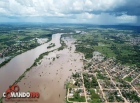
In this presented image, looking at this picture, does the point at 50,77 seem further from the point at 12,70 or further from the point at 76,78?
the point at 12,70

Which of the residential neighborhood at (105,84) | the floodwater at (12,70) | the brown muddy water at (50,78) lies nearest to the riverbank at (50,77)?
the brown muddy water at (50,78)

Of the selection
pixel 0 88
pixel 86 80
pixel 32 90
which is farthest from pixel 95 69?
pixel 0 88

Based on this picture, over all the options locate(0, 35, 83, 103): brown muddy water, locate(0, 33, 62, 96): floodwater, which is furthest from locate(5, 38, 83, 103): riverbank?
locate(0, 33, 62, 96): floodwater

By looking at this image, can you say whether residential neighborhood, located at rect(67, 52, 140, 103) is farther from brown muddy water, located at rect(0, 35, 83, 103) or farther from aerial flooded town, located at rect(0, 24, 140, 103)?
brown muddy water, located at rect(0, 35, 83, 103)

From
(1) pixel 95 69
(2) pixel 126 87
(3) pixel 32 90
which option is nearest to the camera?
A: (3) pixel 32 90

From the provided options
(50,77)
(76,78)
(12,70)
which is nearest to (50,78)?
(50,77)

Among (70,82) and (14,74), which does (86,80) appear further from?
(14,74)

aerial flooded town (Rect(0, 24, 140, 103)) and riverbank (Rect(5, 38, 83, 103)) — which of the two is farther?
riverbank (Rect(5, 38, 83, 103))

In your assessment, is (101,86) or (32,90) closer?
(32,90)
